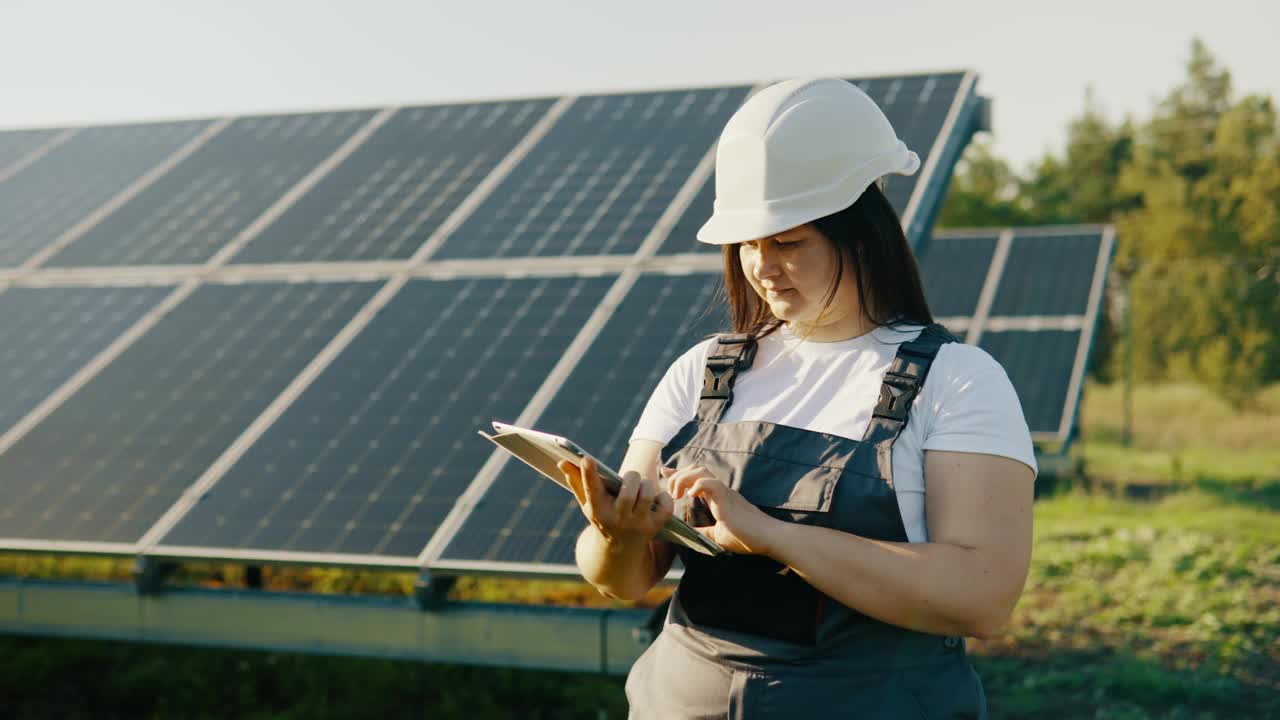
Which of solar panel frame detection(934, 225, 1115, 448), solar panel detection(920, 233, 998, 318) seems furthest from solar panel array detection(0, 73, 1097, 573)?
solar panel detection(920, 233, 998, 318)

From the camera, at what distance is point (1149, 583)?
8375 mm

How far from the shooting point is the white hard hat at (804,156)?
7.36 feet

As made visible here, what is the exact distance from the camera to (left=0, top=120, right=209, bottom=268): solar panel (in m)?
7.51

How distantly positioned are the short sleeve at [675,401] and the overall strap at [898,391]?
442 millimetres

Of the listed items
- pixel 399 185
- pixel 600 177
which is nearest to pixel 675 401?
pixel 600 177

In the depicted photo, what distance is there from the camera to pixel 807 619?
2.20 m

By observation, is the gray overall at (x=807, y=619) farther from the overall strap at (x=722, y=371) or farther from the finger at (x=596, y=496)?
the finger at (x=596, y=496)

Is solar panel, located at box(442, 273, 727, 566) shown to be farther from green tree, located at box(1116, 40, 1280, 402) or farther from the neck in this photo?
green tree, located at box(1116, 40, 1280, 402)

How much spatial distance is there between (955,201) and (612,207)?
26.7 meters

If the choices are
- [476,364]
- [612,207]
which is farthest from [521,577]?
[612,207]

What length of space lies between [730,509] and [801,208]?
0.58m

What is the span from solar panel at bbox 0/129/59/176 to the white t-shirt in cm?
795

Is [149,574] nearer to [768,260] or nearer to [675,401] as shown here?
[675,401]

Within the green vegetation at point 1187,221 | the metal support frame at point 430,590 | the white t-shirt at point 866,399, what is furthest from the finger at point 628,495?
the green vegetation at point 1187,221
